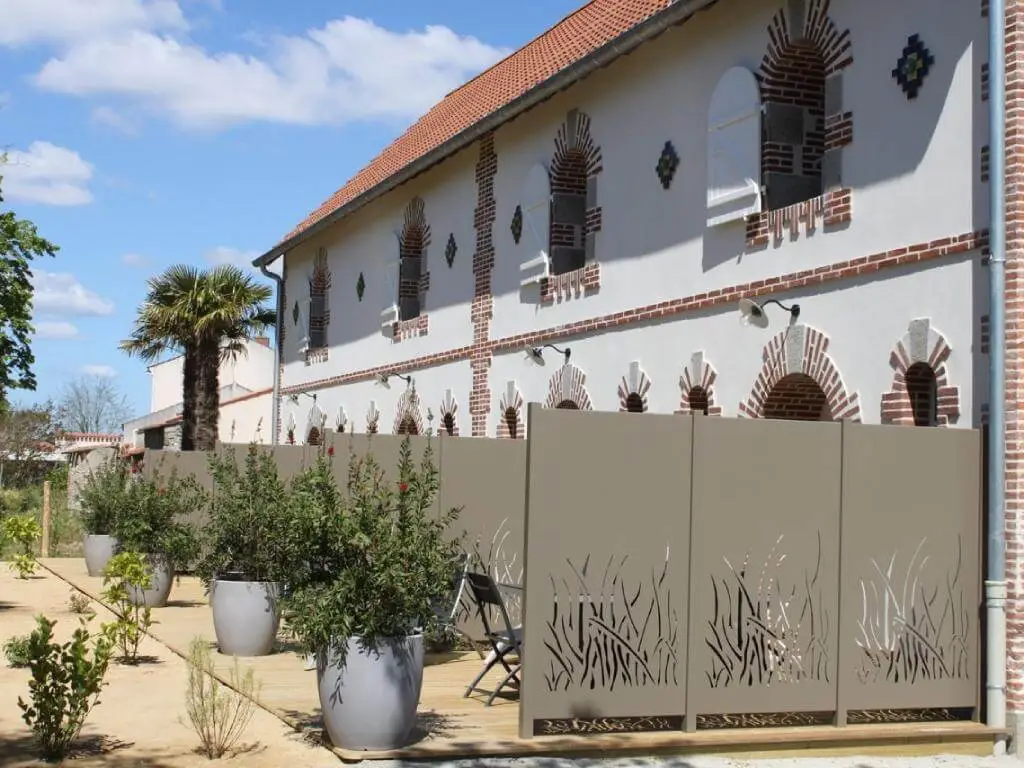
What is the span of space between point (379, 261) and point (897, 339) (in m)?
13.7

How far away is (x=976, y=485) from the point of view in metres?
9.21

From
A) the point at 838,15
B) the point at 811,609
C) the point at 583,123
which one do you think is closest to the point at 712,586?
the point at 811,609

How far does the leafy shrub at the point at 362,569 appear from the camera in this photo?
25.9ft

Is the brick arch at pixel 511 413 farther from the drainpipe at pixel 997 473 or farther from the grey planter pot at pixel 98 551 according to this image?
the drainpipe at pixel 997 473

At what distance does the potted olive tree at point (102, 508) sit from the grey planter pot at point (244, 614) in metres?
5.15

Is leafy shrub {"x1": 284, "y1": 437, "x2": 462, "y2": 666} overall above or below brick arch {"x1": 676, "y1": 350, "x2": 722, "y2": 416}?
below

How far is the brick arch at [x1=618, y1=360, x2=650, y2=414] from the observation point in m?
13.8

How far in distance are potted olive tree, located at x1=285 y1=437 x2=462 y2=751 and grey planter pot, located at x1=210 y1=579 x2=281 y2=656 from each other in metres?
3.75

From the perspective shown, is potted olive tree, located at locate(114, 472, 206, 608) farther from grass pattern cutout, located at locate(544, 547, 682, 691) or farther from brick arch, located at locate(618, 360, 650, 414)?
grass pattern cutout, located at locate(544, 547, 682, 691)

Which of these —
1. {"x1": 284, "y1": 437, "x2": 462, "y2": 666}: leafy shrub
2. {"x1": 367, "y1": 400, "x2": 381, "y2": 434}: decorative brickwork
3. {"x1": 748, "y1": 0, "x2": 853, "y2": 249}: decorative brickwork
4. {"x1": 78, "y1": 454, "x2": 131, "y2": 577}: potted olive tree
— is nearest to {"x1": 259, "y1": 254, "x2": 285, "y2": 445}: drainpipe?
{"x1": 367, "y1": 400, "x2": 381, "y2": 434}: decorative brickwork

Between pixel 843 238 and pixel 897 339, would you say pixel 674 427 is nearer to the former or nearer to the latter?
pixel 897 339

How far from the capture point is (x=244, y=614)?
1182 centimetres

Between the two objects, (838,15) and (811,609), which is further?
(838,15)

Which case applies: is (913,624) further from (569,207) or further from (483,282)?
(483,282)
